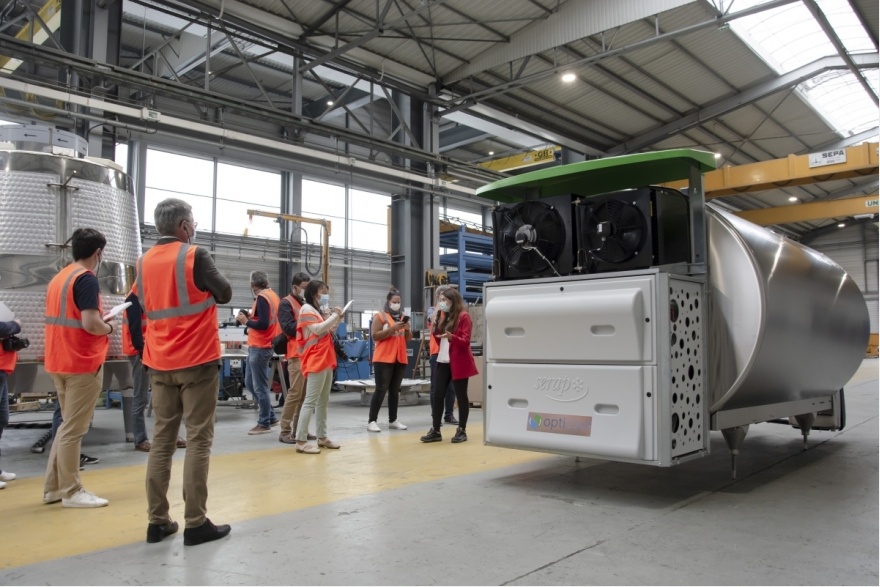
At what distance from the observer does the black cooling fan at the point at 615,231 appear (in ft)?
13.6

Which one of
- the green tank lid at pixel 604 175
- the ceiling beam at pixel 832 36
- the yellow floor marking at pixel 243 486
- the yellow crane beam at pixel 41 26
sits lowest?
the yellow floor marking at pixel 243 486

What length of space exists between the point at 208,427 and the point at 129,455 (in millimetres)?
3272

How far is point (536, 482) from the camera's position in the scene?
4688mm

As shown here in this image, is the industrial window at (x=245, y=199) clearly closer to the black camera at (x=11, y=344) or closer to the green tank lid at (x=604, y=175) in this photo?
the black camera at (x=11, y=344)

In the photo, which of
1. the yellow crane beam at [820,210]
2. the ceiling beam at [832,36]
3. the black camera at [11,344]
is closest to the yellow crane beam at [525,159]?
the yellow crane beam at [820,210]

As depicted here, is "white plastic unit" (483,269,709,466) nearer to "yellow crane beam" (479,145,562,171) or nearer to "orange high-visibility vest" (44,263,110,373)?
"orange high-visibility vest" (44,263,110,373)

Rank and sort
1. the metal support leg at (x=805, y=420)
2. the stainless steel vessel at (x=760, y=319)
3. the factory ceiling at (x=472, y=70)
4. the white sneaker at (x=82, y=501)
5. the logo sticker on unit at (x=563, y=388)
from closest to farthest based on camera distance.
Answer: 1. the white sneaker at (x=82, y=501)
2. the logo sticker on unit at (x=563, y=388)
3. the stainless steel vessel at (x=760, y=319)
4. the metal support leg at (x=805, y=420)
5. the factory ceiling at (x=472, y=70)

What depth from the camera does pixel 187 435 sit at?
3309 mm

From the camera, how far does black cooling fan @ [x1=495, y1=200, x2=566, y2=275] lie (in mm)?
4586

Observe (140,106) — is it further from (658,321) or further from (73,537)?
(658,321)

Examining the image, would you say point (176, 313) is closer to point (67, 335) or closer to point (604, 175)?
point (67, 335)

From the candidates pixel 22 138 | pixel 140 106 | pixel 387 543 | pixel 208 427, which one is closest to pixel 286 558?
pixel 387 543

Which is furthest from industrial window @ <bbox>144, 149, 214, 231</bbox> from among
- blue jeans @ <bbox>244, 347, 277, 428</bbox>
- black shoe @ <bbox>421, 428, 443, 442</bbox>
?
black shoe @ <bbox>421, 428, 443, 442</bbox>

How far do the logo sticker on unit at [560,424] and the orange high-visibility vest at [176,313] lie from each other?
83.3 inches
